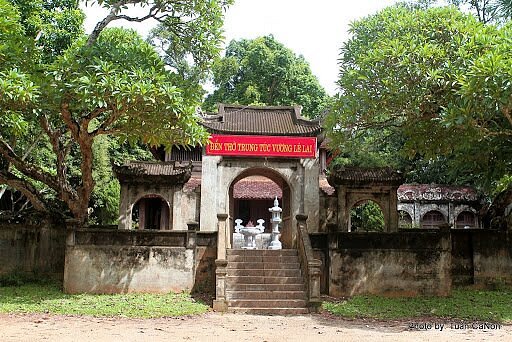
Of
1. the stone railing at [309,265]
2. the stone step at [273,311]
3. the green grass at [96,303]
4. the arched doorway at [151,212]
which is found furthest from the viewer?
the arched doorway at [151,212]

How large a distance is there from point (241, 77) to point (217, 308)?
2786 cm

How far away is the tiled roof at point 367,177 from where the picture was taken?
18625 millimetres

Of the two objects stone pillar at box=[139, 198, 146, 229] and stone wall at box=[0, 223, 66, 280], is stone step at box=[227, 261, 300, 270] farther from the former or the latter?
stone pillar at box=[139, 198, 146, 229]

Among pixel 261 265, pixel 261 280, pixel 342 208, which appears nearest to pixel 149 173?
pixel 261 265

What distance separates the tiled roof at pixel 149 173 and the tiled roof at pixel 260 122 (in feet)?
7.66

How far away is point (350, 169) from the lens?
19.3 metres

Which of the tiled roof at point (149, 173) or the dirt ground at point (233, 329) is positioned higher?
the tiled roof at point (149, 173)

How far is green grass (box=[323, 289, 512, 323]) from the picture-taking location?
11141mm

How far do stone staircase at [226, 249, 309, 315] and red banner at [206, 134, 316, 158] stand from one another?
3.27 meters

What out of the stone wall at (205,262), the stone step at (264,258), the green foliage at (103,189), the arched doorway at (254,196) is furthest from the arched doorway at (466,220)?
the stone wall at (205,262)

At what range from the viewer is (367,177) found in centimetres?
1880

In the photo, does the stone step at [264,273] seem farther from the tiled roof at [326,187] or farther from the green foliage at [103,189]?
the green foliage at [103,189]

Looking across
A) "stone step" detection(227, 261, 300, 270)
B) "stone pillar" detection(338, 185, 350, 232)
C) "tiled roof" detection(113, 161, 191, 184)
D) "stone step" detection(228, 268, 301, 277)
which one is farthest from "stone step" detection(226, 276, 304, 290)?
"tiled roof" detection(113, 161, 191, 184)

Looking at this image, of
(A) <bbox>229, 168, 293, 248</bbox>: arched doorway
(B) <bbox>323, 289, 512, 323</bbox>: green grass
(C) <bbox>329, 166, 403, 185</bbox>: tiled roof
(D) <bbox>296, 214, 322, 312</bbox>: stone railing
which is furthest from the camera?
(A) <bbox>229, 168, 293, 248</bbox>: arched doorway
